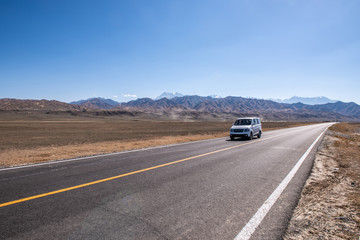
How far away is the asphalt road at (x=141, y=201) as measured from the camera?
3.08 meters

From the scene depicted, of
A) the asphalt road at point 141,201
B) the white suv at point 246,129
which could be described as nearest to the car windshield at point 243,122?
the white suv at point 246,129

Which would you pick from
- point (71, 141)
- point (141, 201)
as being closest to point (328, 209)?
point (141, 201)

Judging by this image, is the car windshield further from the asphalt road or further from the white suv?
the asphalt road

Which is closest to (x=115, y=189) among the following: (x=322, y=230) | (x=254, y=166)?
(x=322, y=230)

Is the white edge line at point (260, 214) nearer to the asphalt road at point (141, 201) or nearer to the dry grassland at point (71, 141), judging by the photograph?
the asphalt road at point (141, 201)

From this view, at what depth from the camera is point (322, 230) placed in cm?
311

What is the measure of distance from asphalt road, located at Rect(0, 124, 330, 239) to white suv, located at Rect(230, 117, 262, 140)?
1051 centimetres

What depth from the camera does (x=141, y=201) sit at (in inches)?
164

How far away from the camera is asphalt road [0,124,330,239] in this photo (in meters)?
3.08

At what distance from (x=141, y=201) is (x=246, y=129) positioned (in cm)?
1512

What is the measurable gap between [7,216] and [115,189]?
6.61ft

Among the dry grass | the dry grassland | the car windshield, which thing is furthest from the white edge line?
the car windshield

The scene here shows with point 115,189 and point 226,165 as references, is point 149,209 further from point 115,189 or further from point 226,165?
point 226,165

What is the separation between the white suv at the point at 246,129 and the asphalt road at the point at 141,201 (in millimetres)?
10508
